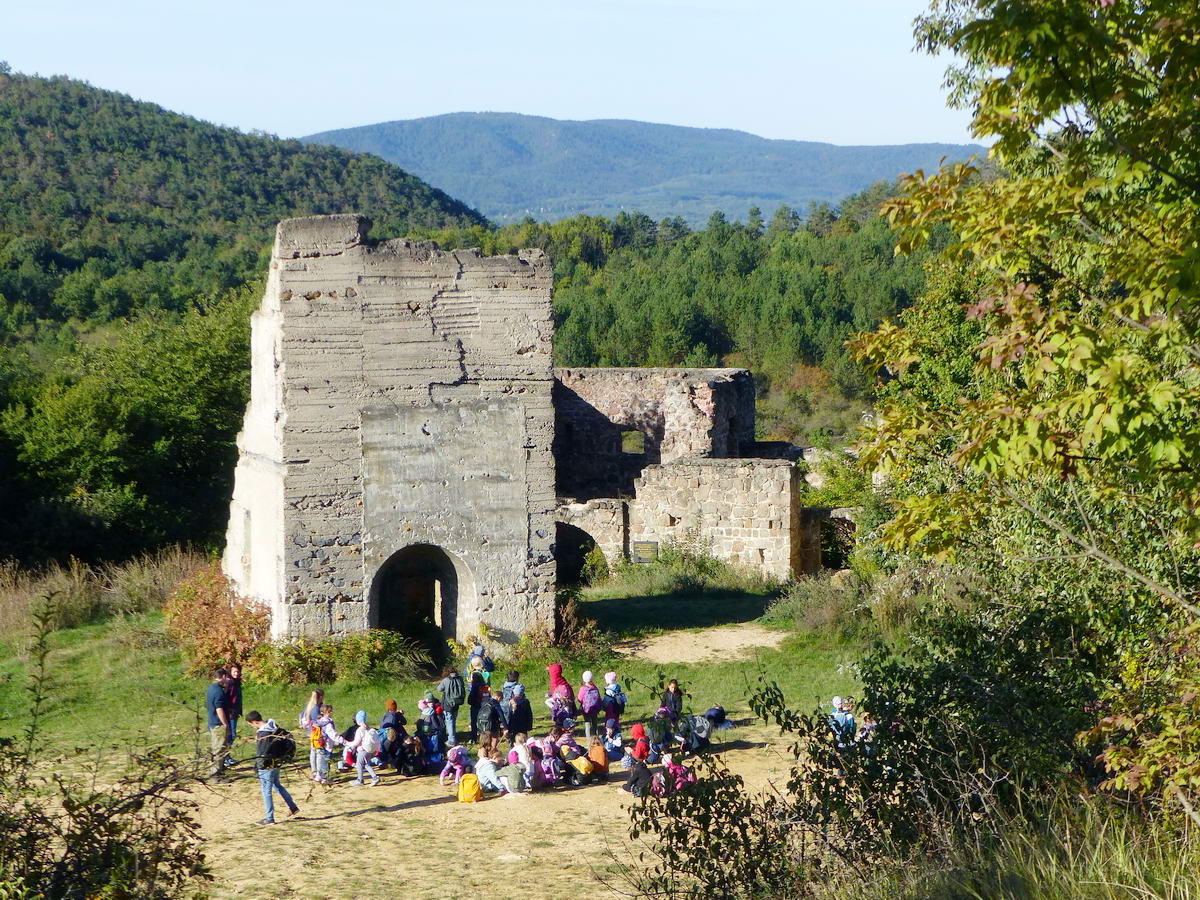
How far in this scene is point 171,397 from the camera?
2495 cm

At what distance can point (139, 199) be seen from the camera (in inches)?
1886

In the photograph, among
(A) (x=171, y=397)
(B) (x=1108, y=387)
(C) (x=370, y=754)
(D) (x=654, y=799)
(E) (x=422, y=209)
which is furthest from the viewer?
(E) (x=422, y=209)

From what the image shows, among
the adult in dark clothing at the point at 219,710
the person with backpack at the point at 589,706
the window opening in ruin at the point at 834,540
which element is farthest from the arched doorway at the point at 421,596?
the window opening in ruin at the point at 834,540

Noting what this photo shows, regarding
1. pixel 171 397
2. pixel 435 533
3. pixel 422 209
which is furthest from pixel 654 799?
pixel 422 209


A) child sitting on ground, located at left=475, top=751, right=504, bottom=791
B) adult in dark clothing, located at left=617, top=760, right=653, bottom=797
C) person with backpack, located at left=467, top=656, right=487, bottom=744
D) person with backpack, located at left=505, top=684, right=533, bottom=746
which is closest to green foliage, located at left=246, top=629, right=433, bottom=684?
person with backpack, located at left=467, top=656, right=487, bottom=744

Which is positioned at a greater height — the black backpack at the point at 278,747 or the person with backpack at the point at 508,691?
the black backpack at the point at 278,747

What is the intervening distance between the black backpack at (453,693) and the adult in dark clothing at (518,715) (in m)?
0.46

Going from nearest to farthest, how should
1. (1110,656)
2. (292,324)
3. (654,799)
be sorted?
(654,799)
(1110,656)
(292,324)

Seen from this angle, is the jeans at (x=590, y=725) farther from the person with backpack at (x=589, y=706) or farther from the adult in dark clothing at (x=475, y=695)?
the adult in dark clothing at (x=475, y=695)

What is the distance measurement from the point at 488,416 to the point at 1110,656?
7708 mm

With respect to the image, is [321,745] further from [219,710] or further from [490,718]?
[490,718]

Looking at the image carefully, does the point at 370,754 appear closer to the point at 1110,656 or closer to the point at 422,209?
the point at 1110,656

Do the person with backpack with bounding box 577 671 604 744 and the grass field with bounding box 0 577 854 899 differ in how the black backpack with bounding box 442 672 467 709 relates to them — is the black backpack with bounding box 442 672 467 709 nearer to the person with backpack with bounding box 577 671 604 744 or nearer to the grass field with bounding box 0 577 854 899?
the grass field with bounding box 0 577 854 899

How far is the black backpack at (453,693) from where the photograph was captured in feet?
36.8
